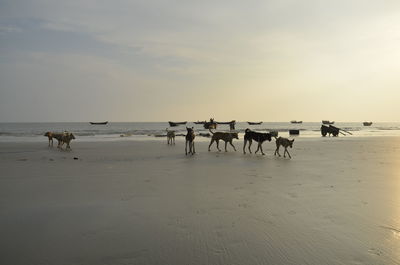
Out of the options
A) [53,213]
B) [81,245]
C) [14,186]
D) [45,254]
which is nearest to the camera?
[45,254]

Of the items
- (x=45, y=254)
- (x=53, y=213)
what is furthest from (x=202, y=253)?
(x=53, y=213)

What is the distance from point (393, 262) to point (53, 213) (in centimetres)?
479

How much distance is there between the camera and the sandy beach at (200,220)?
10.9ft

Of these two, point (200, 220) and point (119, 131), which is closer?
point (200, 220)

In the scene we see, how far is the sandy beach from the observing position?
131 inches

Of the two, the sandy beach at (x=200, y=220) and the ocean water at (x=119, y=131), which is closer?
the sandy beach at (x=200, y=220)

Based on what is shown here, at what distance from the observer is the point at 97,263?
3.11 metres

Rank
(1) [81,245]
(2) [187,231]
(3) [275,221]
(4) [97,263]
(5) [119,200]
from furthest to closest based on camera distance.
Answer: (5) [119,200] < (3) [275,221] < (2) [187,231] < (1) [81,245] < (4) [97,263]

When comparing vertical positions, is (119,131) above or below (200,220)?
above

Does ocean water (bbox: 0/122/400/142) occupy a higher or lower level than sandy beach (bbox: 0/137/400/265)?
higher

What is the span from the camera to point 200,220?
179 inches

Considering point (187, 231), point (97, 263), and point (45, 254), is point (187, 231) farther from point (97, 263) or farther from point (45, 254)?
point (45, 254)

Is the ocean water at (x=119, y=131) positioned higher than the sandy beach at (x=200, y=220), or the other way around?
the ocean water at (x=119, y=131)

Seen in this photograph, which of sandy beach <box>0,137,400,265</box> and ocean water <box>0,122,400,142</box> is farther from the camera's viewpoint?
ocean water <box>0,122,400,142</box>
